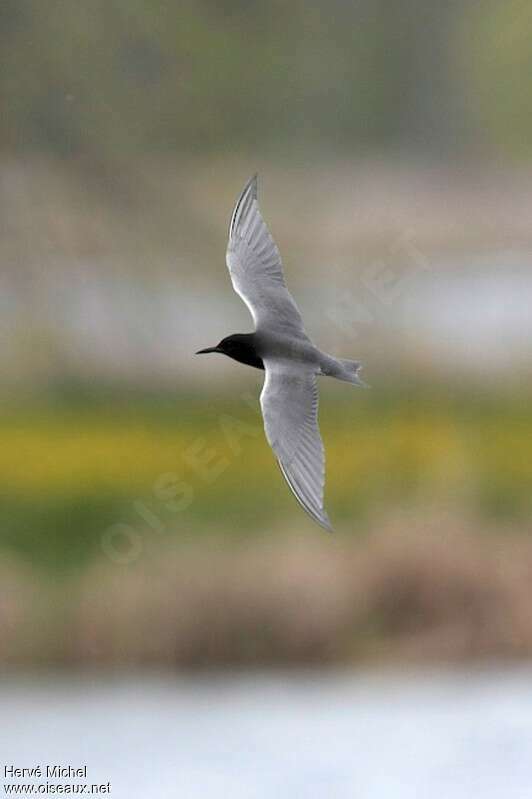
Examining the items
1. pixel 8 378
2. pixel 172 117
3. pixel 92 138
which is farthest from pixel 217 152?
pixel 8 378

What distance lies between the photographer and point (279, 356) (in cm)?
159

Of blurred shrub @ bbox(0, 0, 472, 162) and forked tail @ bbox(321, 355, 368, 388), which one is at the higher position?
blurred shrub @ bbox(0, 0, 472, 162)

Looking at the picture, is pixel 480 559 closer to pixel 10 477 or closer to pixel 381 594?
pixel 381 594

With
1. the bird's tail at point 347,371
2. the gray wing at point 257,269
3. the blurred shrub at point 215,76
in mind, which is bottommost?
the bird's tail at point 347,371

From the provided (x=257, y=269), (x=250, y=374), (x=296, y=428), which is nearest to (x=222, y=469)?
(x=250, y=374)

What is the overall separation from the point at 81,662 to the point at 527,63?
195cm

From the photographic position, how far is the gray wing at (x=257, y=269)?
5.39 ft

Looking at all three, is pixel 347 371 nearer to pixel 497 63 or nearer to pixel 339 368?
pixel 339 368

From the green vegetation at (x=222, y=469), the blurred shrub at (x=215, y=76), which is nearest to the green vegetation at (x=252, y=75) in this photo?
the blurred shrub at (x=215, y=76)

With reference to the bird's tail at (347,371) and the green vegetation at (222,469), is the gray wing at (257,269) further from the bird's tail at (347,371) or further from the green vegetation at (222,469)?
the green vegetation at (222,469)

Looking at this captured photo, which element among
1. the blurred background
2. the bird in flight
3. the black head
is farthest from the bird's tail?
the blurred background

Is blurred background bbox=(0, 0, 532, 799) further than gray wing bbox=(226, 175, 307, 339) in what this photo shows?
Yes

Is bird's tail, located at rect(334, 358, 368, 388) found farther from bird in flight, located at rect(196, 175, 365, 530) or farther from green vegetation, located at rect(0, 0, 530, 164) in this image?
green vegetation, located at rect(0, 0, 530, 164)

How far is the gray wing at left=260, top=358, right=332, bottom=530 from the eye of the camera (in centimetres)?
139
